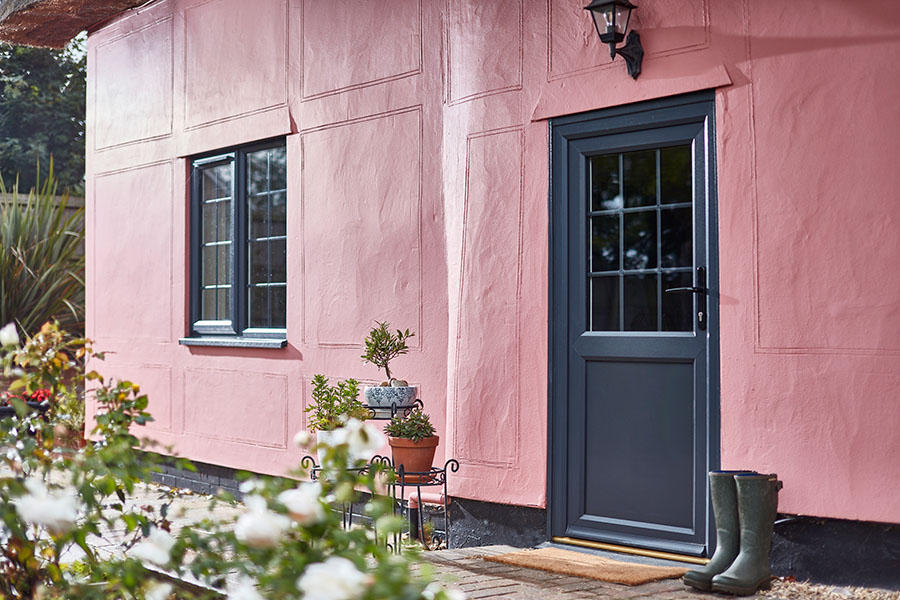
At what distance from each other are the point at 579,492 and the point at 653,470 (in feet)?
1.35

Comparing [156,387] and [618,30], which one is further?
[156,387]

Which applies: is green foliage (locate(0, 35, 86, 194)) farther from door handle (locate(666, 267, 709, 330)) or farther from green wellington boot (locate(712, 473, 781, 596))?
green wellington boot (locate(712, 473, 781, 596))

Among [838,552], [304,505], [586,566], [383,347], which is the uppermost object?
[383,347]

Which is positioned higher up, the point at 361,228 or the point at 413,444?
the point at 361,228

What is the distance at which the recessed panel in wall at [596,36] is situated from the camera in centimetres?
454

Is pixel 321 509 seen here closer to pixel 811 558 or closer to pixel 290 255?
pixel 811 558

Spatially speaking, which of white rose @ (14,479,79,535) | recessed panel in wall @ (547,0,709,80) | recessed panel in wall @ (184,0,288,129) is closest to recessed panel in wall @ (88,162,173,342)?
recessed panel in wall @ (184,0,288,129)

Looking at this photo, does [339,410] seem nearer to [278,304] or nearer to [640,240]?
[278,304]

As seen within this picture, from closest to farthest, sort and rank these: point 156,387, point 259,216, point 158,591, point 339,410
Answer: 1. point 158,591
2. point 339,410
3. point 259,216
4. point 156,387

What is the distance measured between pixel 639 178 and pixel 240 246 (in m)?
3.30

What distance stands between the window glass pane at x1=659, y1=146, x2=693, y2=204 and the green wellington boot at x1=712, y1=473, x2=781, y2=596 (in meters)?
1.30

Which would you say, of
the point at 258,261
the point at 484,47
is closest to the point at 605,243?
the point at 484,47

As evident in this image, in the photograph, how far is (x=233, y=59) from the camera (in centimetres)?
723

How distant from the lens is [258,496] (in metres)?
1.90
